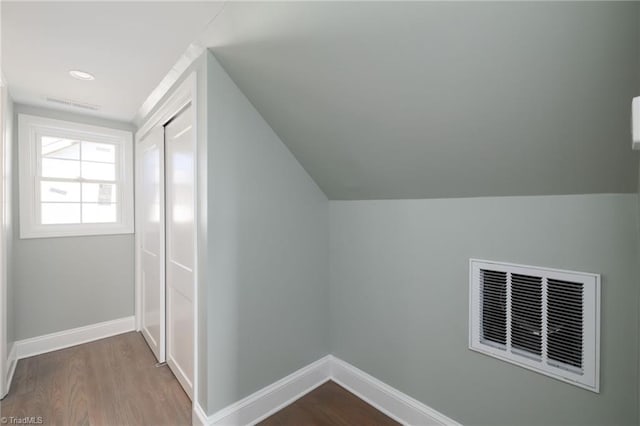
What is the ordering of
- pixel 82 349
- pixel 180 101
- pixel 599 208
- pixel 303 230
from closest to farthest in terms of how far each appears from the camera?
pixel 599 208 < pixel 180 101 < pixel 303 230 < pixel 82 349

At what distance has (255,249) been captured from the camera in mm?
1828

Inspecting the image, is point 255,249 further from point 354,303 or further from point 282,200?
point 354,303

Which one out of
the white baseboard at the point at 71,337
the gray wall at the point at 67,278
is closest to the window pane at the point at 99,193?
the gray wall at the point at 67,278

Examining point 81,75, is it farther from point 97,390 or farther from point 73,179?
point 97,390

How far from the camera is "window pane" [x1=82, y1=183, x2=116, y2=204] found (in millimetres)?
2957

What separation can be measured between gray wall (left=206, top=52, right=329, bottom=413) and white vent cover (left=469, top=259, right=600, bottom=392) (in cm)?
111

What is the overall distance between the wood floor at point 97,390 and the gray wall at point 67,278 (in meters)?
0.33

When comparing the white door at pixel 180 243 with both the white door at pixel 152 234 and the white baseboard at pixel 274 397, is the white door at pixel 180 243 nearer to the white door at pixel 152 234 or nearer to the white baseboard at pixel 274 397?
the white door at pixel 152 234

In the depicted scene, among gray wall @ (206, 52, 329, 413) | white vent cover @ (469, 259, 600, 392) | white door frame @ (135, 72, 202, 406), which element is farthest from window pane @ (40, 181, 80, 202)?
white vent cover @ (469, 259, 600, 392)

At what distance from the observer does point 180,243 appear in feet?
6.83

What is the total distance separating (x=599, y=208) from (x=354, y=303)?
148cm

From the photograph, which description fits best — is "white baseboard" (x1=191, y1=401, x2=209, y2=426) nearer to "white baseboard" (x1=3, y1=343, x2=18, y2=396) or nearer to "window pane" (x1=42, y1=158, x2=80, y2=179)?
"white baseboard" (x1=3, y1=343, x2=18, y2=396)

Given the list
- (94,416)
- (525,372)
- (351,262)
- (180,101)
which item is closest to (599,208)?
(525,372)

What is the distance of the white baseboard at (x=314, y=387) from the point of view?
1.68m
